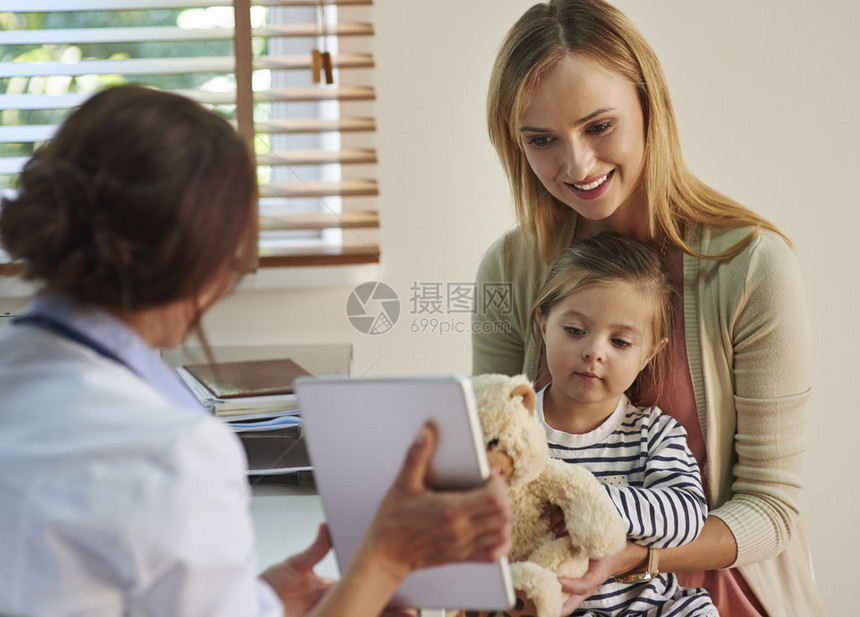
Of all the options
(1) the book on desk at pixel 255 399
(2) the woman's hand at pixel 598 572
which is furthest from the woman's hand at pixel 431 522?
(1) the book on desk at pixel 255 399

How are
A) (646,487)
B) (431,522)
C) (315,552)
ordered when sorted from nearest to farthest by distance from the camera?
(431,522) < (315,552) < (646,487)

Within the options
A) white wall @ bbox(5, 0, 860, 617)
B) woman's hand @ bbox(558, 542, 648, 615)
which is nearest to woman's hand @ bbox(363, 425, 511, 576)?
woman's hand @ bbox(558, 542, 648, 615)

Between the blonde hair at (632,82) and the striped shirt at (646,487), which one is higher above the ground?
the blonde hair at (632,82)

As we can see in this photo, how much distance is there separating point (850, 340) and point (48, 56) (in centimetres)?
156

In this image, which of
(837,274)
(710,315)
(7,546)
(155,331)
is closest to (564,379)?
(710,315)

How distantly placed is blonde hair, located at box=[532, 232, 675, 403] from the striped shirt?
0.21 feet

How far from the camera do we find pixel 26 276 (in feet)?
1.81

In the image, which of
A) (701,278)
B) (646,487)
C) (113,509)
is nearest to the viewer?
(113,509)

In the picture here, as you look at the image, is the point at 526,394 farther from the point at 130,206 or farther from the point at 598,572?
the point at 130,206

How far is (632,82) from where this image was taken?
3.46 feet

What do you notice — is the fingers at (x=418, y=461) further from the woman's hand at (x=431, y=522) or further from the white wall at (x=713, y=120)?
the white wall at (x=713, y=120)

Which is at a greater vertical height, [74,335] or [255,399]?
[74,335]

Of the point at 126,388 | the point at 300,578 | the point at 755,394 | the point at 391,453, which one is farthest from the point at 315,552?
the point at 755,394

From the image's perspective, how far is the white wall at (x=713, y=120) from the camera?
1.49m
